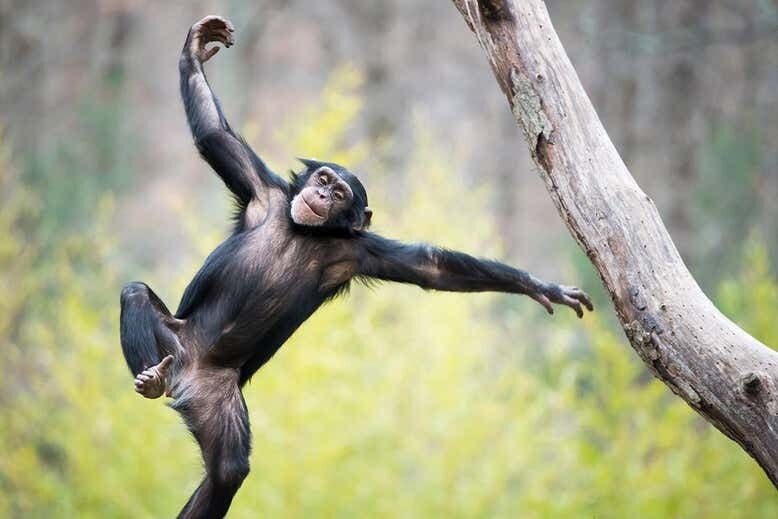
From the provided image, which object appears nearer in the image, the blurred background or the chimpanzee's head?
the chimpanzee's head

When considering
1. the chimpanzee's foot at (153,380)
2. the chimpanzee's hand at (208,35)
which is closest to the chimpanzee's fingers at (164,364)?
the chimpanzee's foot at (153,380)

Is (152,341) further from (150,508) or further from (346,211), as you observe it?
(150,508)

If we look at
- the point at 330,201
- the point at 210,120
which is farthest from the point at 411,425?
the point at 210,120

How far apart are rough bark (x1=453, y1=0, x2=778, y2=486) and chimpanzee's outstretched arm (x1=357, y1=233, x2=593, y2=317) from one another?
765 mm

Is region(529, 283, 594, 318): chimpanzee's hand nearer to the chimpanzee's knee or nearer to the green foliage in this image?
the chimpanzee's knee

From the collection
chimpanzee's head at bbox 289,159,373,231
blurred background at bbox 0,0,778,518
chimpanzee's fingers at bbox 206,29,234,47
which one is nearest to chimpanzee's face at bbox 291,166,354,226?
chimpanzee's head at bbox 289,159,373,231

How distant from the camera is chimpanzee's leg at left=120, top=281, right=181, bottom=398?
408cm

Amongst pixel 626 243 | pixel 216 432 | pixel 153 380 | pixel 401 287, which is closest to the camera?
pixel 626 243

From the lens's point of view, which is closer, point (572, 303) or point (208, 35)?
point (572, 303)

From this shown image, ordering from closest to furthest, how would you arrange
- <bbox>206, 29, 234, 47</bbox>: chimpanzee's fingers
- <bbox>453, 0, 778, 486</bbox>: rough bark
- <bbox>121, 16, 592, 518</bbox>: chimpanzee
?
<bbox>453, 0, 778, 486</bbox>: rough bark
<bbox>121, 16, 592, 518</bbox>: chimpanzee
<bbox>206, 29, 234, 47</bbox>: chimpanzee's fingers

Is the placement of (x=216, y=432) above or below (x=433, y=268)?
below

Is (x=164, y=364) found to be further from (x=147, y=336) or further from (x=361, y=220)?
(x=361, y=220)

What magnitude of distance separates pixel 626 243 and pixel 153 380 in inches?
77.8

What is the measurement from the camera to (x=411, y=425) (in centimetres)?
950
